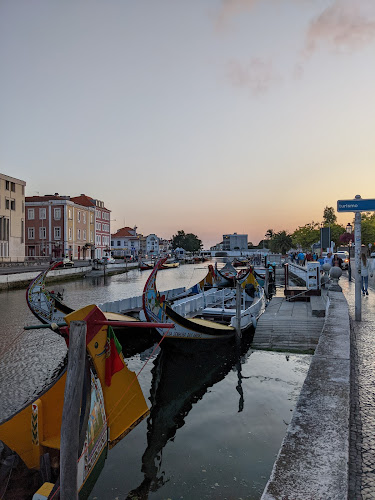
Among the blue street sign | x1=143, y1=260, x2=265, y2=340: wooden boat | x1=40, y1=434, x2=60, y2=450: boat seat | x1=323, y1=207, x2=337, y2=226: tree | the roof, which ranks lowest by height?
x1=40, y1=434, x2=60, y2=450: boat seat

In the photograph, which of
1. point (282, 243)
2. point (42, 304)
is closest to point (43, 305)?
point (42, 304)

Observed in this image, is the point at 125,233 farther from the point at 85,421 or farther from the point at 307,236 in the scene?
the point at 85,421

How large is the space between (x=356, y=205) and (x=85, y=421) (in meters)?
8.77

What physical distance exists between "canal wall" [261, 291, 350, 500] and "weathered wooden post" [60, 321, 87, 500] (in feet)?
6.35

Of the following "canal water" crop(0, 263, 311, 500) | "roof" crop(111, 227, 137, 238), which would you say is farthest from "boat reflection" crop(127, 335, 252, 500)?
"roof" crop(111, 227, 137, 238)

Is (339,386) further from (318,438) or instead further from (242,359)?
(242,359)

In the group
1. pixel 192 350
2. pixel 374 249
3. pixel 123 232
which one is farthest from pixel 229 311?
pixel 123 232

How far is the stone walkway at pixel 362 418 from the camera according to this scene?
11.9 ft

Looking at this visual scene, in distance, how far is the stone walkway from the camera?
3.62 meters

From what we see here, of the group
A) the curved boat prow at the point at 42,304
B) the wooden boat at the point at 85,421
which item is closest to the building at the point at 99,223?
the curved boat prow at the point at 42,304

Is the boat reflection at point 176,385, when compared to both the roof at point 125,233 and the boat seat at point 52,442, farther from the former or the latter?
the roof at point 125,233

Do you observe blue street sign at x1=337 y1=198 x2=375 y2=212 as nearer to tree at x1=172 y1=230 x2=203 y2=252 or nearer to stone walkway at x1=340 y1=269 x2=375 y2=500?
stone walkway at x1=340 y1=269 x2=375 y2=500

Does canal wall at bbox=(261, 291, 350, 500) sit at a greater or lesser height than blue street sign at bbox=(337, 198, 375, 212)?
lesser

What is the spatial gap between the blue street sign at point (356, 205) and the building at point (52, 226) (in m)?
55.5
